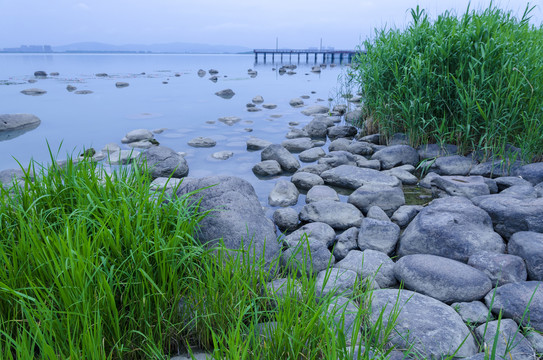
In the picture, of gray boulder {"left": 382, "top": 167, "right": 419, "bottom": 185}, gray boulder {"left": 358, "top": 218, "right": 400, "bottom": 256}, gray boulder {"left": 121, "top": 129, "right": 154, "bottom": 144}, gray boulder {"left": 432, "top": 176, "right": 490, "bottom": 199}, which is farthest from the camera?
gray boulder {"left": 121, "top": 129, "right": 154, "bottom": 144}

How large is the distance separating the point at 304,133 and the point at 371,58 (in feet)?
6.01

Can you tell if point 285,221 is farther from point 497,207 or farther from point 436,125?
point 436,125

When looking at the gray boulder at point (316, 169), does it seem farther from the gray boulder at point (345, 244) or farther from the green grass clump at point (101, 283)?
the green grass clump at point (101, 283)

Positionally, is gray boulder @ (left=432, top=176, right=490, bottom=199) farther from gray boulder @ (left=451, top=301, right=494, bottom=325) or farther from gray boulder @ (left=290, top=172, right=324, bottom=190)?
gray boulder @ (left=451, top=301, right=494, bottom=325)

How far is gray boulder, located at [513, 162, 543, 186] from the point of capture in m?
3.83

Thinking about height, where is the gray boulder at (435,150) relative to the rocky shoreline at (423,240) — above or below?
above

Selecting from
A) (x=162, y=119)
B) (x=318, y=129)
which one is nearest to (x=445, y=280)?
(x=318, y=129)

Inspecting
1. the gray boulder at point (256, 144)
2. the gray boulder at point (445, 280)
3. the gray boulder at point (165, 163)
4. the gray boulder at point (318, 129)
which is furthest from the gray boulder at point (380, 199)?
the gray boulder at point (318, 129)

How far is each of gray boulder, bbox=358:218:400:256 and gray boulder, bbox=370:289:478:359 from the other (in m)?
0.73

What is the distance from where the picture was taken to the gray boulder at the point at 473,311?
2043mm

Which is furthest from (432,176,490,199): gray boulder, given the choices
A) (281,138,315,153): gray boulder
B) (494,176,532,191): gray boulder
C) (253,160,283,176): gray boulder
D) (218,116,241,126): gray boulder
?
(218,116,241,126): gray boulder

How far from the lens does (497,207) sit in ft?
9.65

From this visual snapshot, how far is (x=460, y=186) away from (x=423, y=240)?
1.20 m

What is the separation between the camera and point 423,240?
2.73m
